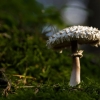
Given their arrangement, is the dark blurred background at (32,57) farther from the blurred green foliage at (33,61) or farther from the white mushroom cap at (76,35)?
the white mushroom cap at (76,35)

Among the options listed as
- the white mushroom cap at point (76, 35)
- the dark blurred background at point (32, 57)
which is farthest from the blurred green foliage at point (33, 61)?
the white mushroom cap at point (76, 35)

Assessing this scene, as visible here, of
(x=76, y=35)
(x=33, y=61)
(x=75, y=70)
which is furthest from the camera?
(x=33, y=61)

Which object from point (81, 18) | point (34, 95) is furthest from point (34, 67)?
point (81, 18)

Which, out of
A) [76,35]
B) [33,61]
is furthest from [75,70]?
[33,61]

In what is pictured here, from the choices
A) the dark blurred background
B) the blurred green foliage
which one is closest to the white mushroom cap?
the blurred green foliage

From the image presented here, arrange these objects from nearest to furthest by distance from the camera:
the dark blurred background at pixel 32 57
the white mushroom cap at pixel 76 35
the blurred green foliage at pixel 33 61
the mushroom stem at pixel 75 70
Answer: the white mushroom cap at pixel 76 35 → the mushroom stem at pixel 75 70 → the blurred green foliage at pixel 33 61 → the dark blurred background at pixel 32 57

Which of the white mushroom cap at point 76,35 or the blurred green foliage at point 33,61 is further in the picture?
the blurred green foliage at point 33,61

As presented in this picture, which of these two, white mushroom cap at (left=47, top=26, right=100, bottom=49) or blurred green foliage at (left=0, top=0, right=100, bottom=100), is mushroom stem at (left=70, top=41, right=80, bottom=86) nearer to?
blurred green foliage at (left=0, top=0, right=100, bottom=100)

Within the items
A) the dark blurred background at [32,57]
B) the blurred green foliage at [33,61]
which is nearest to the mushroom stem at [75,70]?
the blurred green foliage at [33,61]

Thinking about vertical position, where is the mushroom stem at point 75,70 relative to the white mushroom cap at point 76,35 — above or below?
below

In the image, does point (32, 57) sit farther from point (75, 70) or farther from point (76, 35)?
point (76, 35)

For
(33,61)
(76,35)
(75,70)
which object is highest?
(76,35)

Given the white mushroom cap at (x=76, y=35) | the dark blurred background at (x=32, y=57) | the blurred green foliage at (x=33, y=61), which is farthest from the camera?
the dark blurred background at (x=32, y=57)

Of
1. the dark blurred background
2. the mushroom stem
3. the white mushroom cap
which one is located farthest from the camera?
the dark blurred background
